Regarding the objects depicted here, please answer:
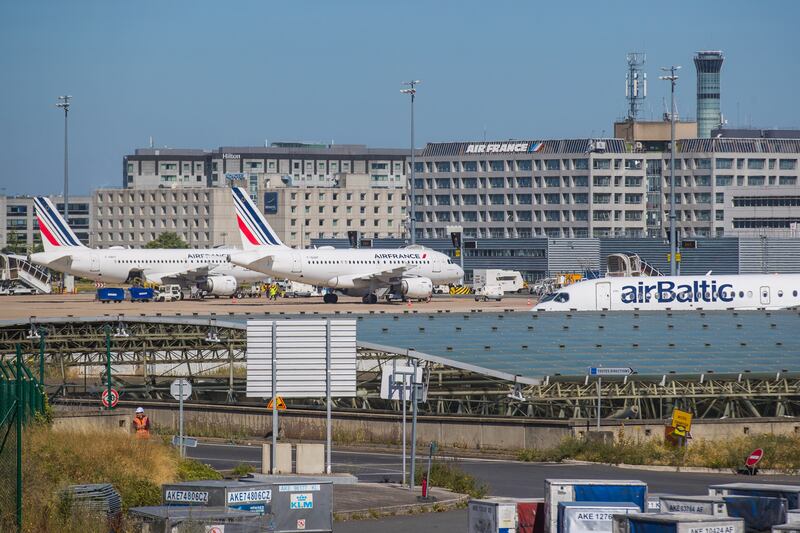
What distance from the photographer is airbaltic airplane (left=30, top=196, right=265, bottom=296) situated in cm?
10775

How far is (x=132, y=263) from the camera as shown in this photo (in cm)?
11306

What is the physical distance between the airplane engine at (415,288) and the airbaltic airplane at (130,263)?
15431 mm

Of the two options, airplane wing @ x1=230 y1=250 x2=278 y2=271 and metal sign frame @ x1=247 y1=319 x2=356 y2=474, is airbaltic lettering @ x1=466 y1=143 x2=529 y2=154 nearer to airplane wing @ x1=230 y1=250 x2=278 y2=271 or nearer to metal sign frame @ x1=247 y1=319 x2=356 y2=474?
airplane wing @ x1=230 y1=250 x2=278 y2=271

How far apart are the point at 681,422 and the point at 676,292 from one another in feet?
87.7

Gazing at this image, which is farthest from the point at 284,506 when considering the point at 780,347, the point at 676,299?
the point at 676,299

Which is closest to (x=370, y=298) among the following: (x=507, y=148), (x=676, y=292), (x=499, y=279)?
(x=676, y=292)

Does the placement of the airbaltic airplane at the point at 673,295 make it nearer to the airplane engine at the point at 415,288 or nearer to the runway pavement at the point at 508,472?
the runway pavement at the point at 508,472

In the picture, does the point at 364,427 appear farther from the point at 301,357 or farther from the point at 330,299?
the point at 330,299

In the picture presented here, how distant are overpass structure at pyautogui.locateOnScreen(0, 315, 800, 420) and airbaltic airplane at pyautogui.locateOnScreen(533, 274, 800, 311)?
13.0 metres

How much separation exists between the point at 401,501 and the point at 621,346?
24.6m

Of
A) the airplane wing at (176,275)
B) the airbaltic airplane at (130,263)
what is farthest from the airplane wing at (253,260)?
the airplane wing at (176,275)

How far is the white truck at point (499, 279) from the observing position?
127 meters

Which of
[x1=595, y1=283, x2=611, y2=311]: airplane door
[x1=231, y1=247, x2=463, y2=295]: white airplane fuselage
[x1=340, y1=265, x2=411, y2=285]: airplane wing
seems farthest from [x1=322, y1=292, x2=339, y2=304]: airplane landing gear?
[x1=595, y1=283, x2=611, y2=311]: airplane door

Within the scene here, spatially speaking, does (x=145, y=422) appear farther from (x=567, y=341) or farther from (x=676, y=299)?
(x=676, y=299)
